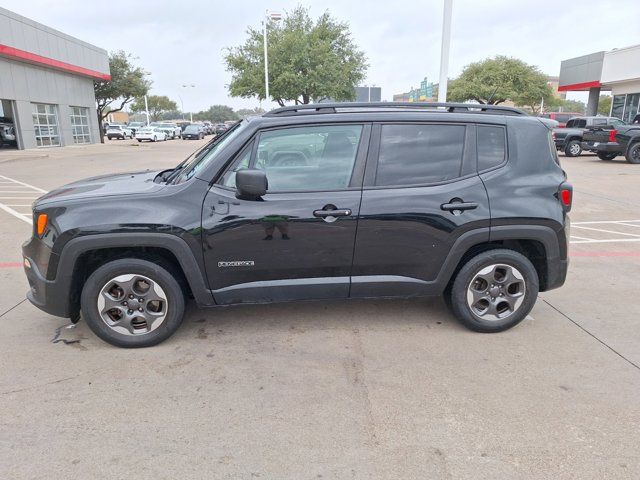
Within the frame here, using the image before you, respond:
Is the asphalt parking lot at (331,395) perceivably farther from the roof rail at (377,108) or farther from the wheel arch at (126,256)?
the roof rail at (377,108)

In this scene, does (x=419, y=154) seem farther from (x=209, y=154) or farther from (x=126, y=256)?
(x=126, y=256)

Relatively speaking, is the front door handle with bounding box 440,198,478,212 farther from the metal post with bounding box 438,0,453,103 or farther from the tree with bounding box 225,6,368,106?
the tree with bounding box 225,6,368,106

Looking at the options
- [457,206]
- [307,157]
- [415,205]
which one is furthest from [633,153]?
[307,157]

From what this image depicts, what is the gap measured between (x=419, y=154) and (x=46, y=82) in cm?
3135

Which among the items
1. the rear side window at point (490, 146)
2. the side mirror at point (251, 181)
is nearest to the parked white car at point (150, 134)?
the side mirror at point (251, 181)

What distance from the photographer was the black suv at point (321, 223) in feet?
11.4

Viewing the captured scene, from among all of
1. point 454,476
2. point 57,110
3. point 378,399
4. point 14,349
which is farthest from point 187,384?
point 57,110

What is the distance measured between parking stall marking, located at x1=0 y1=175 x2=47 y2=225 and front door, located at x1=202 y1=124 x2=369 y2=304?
→ 614 cm

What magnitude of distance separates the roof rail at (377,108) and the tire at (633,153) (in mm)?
16075

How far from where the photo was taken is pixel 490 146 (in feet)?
12.5

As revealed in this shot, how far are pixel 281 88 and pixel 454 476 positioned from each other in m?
29.9

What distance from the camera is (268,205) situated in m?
3.49

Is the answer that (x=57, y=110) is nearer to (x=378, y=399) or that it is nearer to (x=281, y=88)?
(x=281, y=88)

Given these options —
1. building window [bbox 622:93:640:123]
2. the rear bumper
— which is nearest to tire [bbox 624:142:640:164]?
the rear bumper
